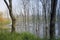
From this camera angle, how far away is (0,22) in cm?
480

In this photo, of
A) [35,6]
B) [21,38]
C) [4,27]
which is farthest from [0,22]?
[21,38]

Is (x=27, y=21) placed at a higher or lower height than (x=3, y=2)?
lower

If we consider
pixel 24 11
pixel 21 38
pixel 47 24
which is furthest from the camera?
pixel 24 11

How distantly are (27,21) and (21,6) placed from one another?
48 cm

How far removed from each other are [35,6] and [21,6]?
1.41 ft

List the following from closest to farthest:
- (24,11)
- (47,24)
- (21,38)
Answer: (21,38) → (47,24) → (24,11)

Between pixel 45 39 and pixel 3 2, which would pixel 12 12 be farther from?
pixel 45 39

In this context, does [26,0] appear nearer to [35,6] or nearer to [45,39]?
[35,6]

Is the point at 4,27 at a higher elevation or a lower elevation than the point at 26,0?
lower

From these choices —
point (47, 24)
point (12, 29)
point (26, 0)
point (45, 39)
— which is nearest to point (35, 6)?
point (26, 0)

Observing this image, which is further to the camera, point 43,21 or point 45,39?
point 43,21

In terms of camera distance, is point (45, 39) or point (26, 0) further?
point (26, 0)

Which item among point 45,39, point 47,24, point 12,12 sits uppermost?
point 12,12

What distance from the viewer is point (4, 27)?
469cm
